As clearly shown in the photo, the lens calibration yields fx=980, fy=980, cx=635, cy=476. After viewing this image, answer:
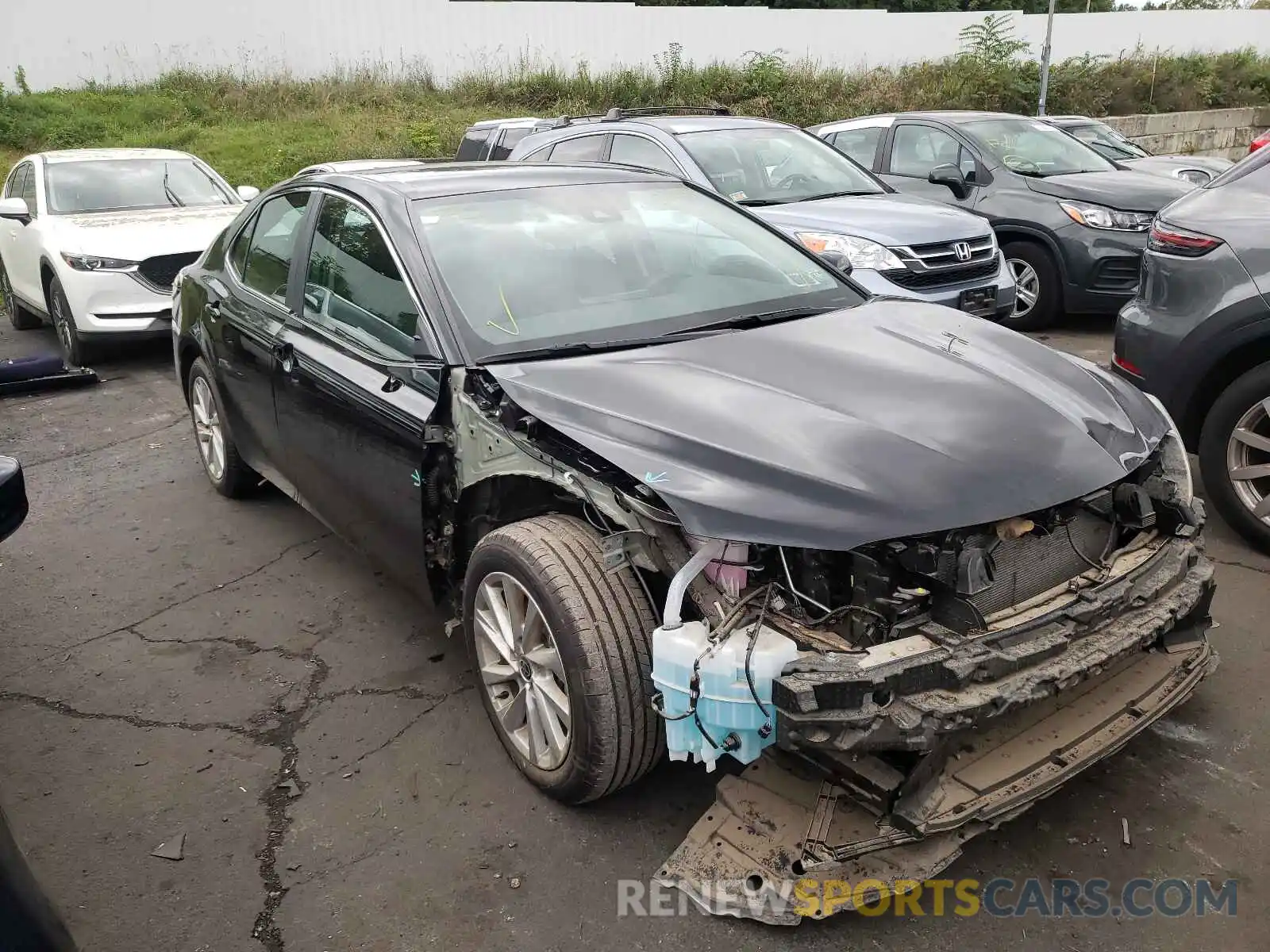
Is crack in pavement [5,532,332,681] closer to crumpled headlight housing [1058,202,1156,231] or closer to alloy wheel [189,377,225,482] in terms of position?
alloy wheel [189,377,225,482]

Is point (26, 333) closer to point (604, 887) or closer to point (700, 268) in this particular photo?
point (700, 268)

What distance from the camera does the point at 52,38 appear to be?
18406 millimetres

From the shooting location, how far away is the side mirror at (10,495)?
91.0 inches

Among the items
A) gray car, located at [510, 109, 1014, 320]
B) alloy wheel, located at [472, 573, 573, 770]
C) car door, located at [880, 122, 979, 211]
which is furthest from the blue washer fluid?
car door, located at [880, 122, 979, 211]

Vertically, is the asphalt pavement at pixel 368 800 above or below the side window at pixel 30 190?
below

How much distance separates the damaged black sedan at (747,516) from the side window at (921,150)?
5873 mm

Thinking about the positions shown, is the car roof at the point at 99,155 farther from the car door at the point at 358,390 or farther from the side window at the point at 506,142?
the car door at the point at 358,390

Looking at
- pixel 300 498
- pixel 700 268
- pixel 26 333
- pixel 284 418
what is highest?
pixel 700 268

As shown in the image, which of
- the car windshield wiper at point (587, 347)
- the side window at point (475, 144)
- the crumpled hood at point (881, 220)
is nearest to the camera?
the car windshield wiper at point (587, 347)

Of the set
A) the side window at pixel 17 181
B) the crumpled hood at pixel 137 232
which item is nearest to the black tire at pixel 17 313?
the side window at pixel 17 181

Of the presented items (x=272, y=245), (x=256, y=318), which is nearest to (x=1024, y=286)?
(x=272, y=245)

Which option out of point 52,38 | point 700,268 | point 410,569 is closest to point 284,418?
point 410,569

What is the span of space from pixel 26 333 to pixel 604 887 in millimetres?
9894

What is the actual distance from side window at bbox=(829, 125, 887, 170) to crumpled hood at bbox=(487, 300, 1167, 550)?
260 inches
